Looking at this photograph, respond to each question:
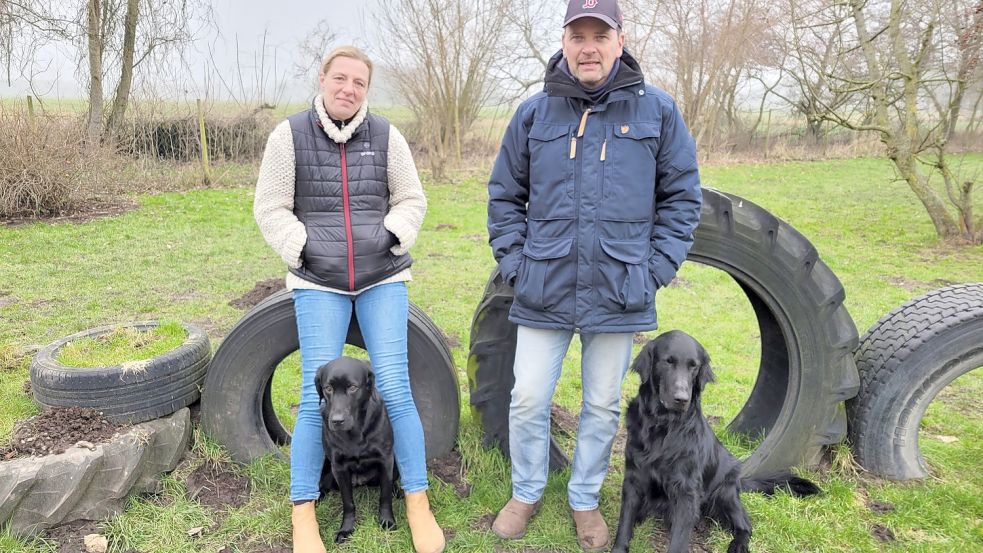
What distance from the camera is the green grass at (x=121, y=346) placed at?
3.48 meters

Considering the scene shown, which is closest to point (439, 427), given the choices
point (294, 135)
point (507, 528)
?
point (507, 528)

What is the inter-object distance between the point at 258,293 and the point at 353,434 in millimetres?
4335

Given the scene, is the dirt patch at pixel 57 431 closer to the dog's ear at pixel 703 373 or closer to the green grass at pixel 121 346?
the green grass at pixel 121 346

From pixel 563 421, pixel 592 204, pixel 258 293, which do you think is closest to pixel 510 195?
pixel 592 204

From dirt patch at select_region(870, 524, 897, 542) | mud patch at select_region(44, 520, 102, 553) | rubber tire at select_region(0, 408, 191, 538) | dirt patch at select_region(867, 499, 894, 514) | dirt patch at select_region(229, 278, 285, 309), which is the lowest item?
mud patch at select_region(44, 520, 102, 553)

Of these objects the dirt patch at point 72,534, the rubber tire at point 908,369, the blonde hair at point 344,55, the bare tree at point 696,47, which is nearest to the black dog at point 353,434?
the dirt patch at point 72,534

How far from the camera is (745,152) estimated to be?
75.8ft

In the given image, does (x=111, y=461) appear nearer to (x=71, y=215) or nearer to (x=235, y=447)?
(x=235, y=447)

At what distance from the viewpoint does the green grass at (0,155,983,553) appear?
322 centimetres

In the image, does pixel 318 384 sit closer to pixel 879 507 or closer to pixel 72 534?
pixel 72 534

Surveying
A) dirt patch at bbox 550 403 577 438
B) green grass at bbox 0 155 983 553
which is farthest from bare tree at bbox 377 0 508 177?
dirt patch at bbox 550 403 577 438

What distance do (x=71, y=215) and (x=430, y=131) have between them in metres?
8.88

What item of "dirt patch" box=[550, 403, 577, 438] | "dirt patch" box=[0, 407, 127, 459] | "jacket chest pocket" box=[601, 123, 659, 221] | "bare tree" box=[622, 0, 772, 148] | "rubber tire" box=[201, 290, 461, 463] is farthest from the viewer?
"bare tree" box=[622, 0, 772, 148]

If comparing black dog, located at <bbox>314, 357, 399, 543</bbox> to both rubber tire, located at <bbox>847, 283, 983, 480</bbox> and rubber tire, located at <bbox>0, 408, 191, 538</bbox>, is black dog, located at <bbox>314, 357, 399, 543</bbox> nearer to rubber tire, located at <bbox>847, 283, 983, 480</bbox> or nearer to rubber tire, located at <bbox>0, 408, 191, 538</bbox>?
rubber tire, located at <bbox>0, 408, 191, 538</bbox>
